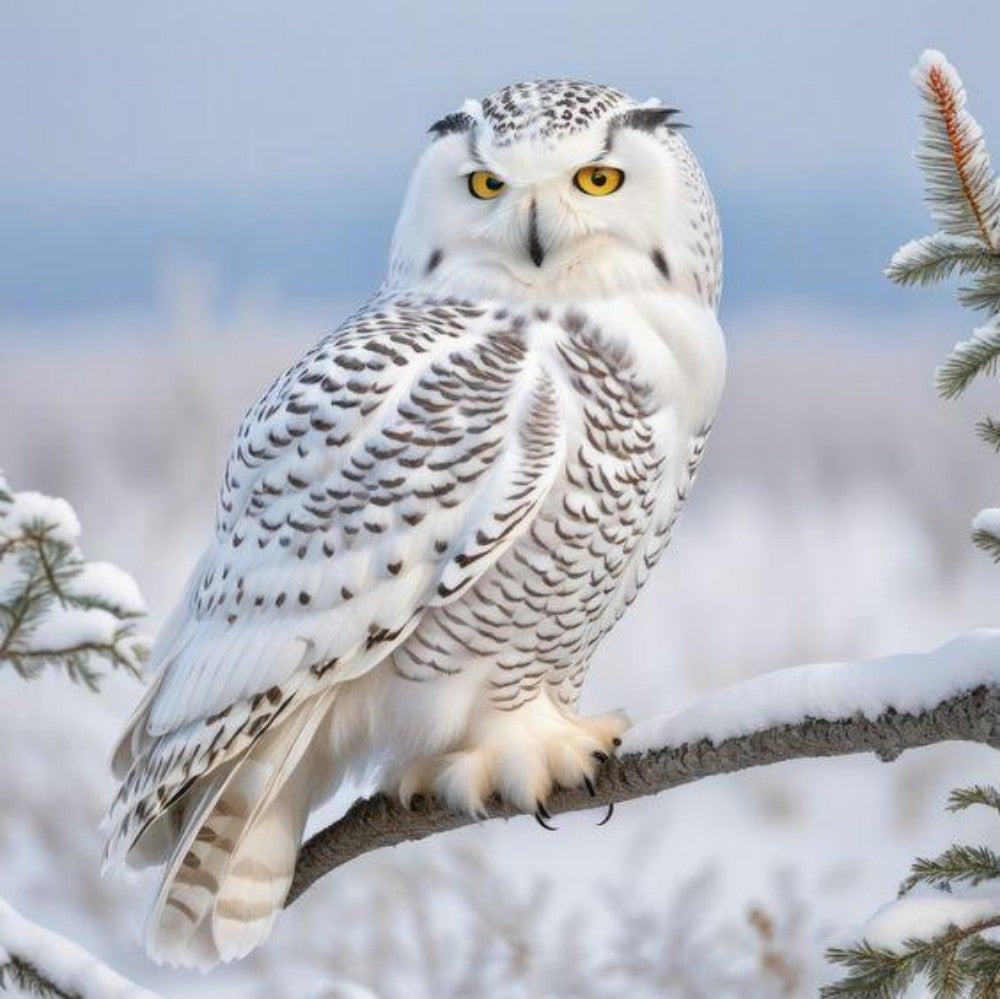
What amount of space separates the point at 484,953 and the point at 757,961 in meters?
0.41

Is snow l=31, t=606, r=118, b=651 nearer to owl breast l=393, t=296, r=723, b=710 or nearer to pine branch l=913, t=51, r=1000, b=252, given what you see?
owl breast l=393, t=296, r=723, b=710

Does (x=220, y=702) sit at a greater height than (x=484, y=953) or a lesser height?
greater

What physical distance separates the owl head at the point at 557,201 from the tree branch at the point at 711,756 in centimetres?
40

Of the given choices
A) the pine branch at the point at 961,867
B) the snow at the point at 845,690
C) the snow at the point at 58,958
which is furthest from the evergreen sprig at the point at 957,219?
the snow at the point at 58,958

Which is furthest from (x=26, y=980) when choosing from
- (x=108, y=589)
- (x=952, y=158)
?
(x=952, y=158)

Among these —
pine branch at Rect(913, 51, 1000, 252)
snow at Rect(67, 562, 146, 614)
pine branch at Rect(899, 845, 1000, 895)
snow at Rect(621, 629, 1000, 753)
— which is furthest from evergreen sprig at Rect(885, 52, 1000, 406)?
snow at Rect(67, 562, 146, 614)

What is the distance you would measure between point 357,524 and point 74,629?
323 mm

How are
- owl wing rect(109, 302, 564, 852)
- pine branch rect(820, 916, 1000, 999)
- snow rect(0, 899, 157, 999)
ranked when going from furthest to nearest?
snow rect(0, 899, 157, 999) < owl wing rect(109, 302, 564, 852) < pine branch rect(820, 916, 1000, 999)

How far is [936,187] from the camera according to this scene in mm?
1156

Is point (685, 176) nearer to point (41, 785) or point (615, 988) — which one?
point (615, 988)

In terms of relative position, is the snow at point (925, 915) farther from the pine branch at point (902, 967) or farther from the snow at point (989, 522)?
the snow at point (989, 522)

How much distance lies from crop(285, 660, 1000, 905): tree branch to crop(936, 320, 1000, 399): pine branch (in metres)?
0.18

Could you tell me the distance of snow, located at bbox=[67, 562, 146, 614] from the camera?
157cm

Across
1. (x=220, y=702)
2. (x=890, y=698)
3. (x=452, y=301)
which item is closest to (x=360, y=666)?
(x=220, y=702)
